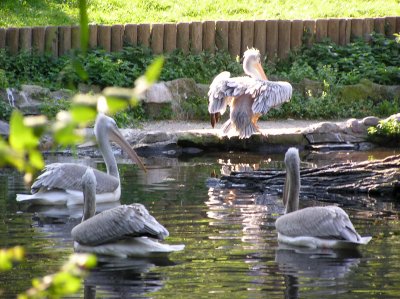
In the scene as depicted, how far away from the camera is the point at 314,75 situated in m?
16.3

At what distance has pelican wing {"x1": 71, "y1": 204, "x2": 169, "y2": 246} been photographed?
6.39 metres

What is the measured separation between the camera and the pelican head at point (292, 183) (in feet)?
25.0

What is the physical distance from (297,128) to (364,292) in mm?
8419

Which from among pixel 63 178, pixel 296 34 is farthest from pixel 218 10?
pixel 63 178

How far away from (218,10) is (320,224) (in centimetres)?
1245

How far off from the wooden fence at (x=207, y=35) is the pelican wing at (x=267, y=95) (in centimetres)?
308

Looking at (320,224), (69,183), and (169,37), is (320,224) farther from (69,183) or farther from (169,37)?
(169,37)

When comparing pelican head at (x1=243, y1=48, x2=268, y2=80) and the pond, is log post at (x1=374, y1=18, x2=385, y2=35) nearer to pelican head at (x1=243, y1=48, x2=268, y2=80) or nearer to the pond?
pelican head at (x1=243, y1=48, x2=268, y2=80)

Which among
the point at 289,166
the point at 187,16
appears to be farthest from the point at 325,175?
the point at 187,16

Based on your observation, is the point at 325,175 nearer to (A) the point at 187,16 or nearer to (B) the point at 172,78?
(B) the point at 172,78

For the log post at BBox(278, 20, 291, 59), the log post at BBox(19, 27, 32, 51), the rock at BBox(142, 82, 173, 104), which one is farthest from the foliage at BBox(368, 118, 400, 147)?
the log post at BBox(19, 27, 32, 51)

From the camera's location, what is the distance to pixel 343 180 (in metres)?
9.55

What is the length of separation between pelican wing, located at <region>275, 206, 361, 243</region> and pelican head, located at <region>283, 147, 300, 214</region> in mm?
544

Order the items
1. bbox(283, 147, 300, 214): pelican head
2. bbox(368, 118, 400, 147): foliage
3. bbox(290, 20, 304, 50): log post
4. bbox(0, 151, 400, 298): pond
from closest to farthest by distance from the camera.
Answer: bbox(0, 151, 400, 298): pond
bbox(283, 147, 300, 214): pelican head
bbox(368, 118, 400, 147): foliage
bbox(290, 20, 304, 50): log post
